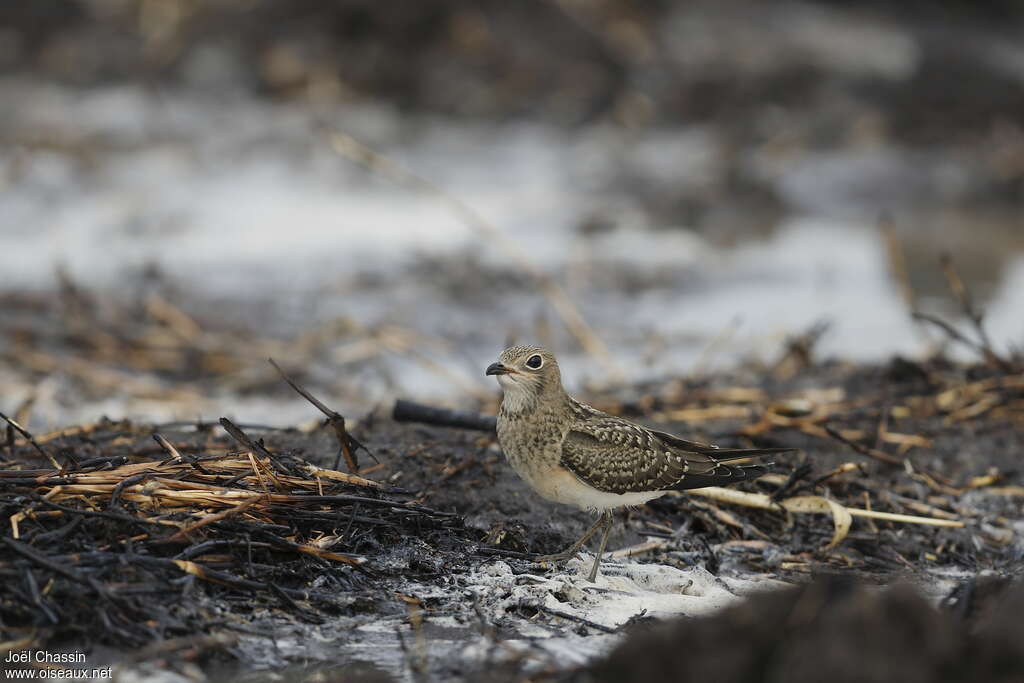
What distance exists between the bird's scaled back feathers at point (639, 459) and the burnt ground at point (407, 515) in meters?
0.31

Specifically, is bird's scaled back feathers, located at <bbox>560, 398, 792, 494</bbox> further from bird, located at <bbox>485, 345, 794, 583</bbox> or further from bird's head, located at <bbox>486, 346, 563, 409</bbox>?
bird's head, located at <bbox>486, 346, 563, 409</bbox>

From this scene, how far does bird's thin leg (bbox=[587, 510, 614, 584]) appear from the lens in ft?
13.8

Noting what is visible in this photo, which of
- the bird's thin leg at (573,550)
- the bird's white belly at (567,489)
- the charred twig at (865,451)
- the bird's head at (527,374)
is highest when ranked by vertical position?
the bird's head at (527,374)

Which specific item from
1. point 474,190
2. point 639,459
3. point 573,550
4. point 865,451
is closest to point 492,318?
point 474,190

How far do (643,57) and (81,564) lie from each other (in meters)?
13.1

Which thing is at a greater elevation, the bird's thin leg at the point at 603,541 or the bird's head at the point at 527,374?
the bird's head at the point at 527,374

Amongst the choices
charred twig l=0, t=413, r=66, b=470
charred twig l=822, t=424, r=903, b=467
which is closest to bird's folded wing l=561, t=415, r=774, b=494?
charred twig l=822, t=424, r=903, b=467

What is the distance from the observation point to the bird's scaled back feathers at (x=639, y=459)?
4527 mm

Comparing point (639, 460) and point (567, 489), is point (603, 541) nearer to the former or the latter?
point (567, 489)

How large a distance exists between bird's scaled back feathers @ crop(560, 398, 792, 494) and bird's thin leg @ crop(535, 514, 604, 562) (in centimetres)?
20

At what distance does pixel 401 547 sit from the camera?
13.8 ft

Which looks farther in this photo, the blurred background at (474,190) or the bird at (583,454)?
the blurred background at (474,190)

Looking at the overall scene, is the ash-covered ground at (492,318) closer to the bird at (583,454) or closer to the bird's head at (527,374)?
the bird at (583,454)

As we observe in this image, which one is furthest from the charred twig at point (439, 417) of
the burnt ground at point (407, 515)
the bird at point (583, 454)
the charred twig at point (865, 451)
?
the charred twig at point (865, 451)
